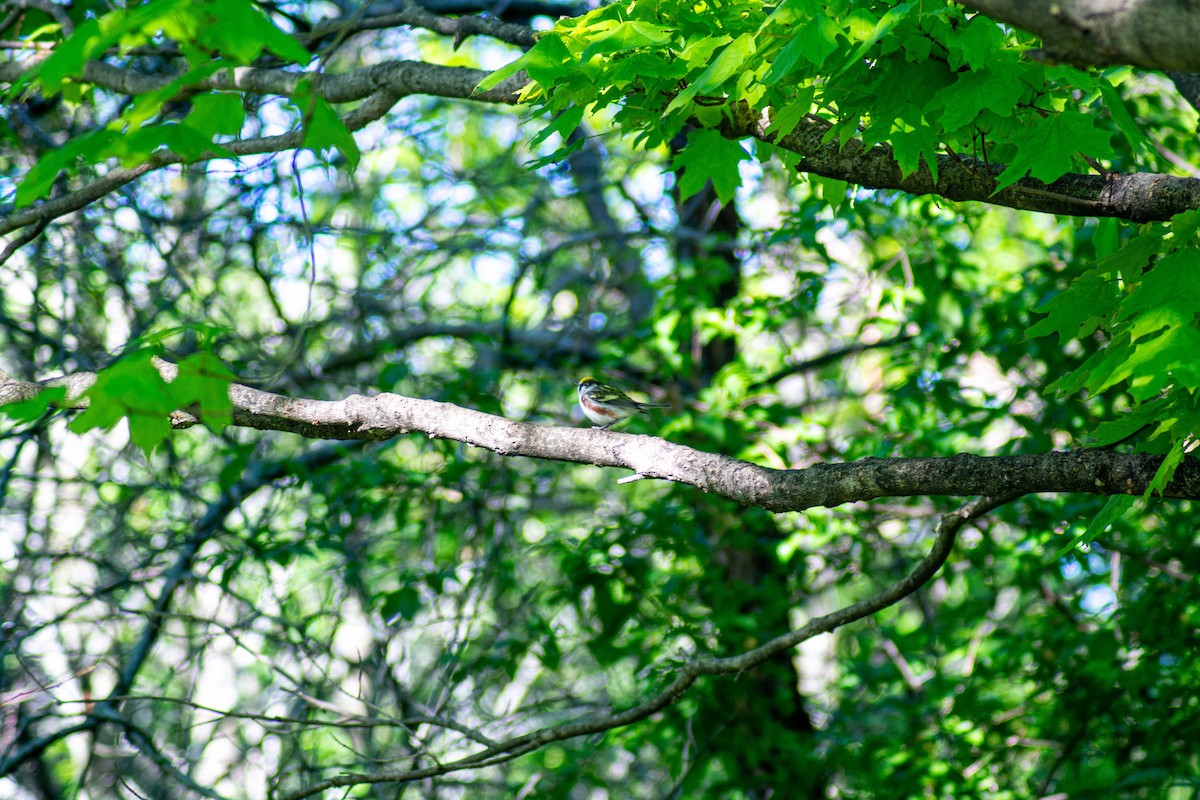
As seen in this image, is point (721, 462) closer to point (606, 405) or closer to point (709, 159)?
point (709, 159)

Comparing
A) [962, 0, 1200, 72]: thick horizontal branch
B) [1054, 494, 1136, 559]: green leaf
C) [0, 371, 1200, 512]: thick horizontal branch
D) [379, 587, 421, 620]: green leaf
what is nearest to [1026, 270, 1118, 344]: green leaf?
[0, 371, 1200, 512]: thick horizontal branch

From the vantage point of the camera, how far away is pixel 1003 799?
14.6ft

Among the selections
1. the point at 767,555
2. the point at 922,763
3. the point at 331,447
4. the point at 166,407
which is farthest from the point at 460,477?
the point at 166,407

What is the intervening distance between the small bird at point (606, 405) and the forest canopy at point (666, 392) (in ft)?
0.25

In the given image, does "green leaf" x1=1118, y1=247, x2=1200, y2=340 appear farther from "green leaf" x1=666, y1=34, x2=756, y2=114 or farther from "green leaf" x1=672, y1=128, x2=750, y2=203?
"green leaf" x1=672, y1=128, x2=750, y2=203

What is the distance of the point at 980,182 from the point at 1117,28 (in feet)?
3.71

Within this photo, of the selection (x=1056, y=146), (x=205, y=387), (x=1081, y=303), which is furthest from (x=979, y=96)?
(x=205, y=387)

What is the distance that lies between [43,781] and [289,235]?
140 inches

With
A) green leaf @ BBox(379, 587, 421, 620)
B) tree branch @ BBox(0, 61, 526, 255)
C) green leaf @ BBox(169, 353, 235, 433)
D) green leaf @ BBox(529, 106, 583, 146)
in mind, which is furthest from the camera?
green leaf @ BBox(379, 587, 421, 620)

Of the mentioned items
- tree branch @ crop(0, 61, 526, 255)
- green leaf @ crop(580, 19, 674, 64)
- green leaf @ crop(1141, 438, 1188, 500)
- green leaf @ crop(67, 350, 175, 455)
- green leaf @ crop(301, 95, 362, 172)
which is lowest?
green leaf @ crop(1141, 438, 1188, 500)

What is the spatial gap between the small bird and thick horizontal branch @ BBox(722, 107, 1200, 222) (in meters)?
2.45

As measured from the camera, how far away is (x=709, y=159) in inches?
108

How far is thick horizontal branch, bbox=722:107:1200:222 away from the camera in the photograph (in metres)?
2.28

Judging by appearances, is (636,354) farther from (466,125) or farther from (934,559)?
(466,125)
